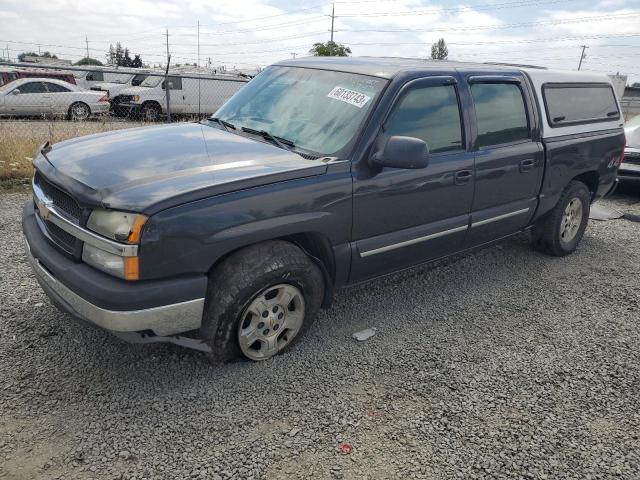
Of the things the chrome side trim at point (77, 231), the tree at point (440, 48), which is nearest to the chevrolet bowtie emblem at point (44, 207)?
the chrome side trim at point (77, 231)

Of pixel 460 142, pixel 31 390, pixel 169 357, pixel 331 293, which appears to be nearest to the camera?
pixel 31 390

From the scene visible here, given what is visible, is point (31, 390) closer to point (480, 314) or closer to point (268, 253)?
point (268, 253)

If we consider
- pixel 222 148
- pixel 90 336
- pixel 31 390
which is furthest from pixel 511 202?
pixel 31 390

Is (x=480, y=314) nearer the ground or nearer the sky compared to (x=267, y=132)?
nearer the ground

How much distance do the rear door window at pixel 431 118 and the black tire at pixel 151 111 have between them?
554 inches

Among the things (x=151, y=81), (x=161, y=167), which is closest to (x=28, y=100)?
(x=151, y=81)

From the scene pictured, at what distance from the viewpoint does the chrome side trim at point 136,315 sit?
247cm

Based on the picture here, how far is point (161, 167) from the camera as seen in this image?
9.28 feet

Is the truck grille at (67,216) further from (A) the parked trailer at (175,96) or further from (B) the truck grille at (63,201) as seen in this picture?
(A) the parked trailer at (175,96)

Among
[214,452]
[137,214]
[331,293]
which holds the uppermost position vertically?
[137,214]

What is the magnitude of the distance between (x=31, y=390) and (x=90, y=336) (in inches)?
21.8

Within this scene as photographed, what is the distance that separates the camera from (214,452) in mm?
2422

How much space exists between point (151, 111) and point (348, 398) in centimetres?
1605

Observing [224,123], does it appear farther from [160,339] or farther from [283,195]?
[160,339]
